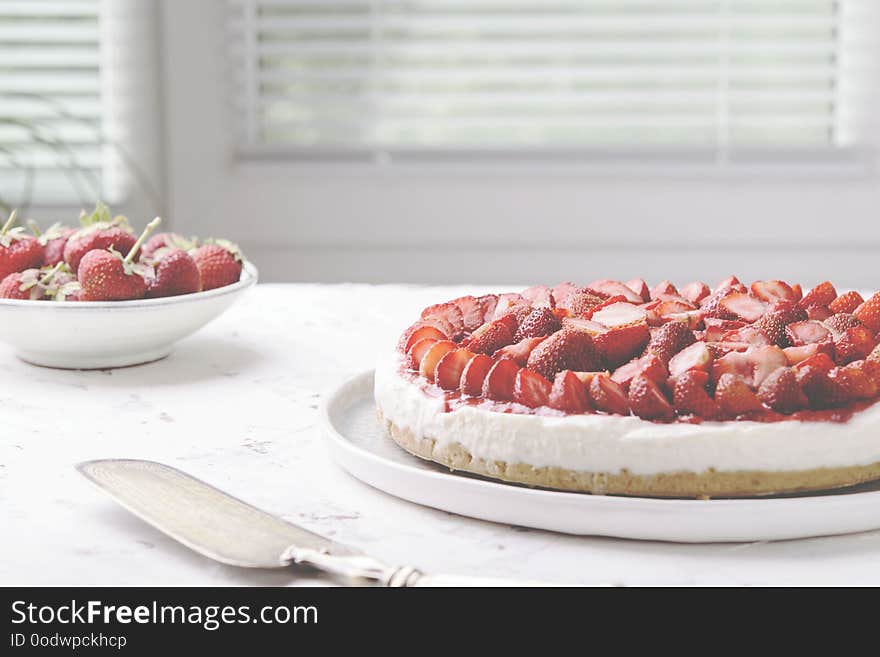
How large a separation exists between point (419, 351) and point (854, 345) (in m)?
0.40

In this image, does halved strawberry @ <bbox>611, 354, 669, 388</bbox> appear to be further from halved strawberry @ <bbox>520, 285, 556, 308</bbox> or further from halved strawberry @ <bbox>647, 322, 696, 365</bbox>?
halved strawberry @ <bbox>520, 285, 556, 308</bbox>

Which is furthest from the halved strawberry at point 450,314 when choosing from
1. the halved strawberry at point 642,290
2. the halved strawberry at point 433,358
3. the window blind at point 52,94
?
the window blind at point 52,94

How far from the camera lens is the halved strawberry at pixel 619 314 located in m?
1.08

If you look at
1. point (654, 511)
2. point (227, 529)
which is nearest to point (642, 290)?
point (654, 511)

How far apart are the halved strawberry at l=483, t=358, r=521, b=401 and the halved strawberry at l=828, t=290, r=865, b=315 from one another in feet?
1.28

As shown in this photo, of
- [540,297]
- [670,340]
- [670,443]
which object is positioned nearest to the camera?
[670,443]

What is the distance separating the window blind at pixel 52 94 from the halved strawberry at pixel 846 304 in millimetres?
2287

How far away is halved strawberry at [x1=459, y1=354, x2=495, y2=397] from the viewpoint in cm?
97

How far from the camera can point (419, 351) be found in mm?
1070

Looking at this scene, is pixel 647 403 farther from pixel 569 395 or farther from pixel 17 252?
pixel 17 252

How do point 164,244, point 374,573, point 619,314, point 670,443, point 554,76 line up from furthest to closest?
1. point 554,76
2. point 164,244
3. point 619,314
4. point 670,443
5. point 374,573

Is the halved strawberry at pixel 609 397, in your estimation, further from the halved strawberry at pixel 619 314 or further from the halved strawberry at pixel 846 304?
the halved strawberry at pixel 846 304

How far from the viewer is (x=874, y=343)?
1.04 meters

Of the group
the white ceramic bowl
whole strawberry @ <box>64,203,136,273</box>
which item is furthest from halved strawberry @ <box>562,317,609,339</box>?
whole strawberry @ <box>64,203,136,273</box>
